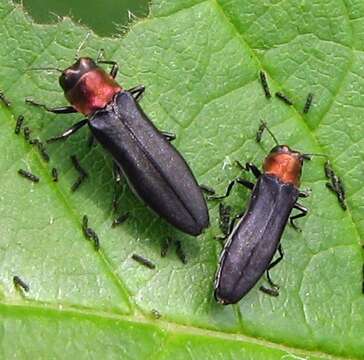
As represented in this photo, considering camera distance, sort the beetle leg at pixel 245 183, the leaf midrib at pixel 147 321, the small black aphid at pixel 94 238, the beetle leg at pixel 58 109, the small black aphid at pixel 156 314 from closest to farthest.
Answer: the leaf midrib at pixel 147 321, the small black aphid at pixel 156 314, the small black aphid at pixel 94 238, the beetle leg at pixel 58 109, the beetle leg at pixel 245 183

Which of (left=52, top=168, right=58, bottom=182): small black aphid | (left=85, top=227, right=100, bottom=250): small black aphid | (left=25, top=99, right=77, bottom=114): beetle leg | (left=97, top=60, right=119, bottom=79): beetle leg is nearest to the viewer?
(left=85, top=227, right=100, bottom=250): small black aphid

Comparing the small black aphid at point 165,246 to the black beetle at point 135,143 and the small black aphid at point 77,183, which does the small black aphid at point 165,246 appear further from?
the small black aphid at point 77,183

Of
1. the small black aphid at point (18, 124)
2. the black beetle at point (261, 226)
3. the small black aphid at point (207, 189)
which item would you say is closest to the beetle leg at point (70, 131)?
the small black aphid at point (18, 124)

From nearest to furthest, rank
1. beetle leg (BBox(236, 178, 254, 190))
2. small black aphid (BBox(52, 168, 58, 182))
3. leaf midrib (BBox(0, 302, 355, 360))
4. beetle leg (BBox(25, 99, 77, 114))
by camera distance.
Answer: leaf midrib (BBox(0, 302, 355, 360))
small black aphid (BBox(52, 168, 58, 182))
beetle leg (BBox(25, 99, 77, 114))
beetle leg (BBox(236, 178, 254, 190))

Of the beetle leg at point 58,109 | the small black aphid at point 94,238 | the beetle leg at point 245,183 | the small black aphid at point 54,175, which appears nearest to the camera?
the small black aphid at point 94,238

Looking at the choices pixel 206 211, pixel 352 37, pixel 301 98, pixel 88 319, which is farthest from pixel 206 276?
pixel 352 37

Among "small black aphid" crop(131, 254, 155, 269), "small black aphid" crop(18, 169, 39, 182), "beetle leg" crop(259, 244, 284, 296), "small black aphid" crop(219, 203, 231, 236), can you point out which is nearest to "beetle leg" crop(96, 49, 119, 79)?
"small black aphid" crop(18, 169, 39, 182)

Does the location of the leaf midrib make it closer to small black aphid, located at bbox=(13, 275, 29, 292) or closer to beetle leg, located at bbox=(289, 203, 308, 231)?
small black aphid, located at bbox=(13, 275, 29, 292)
